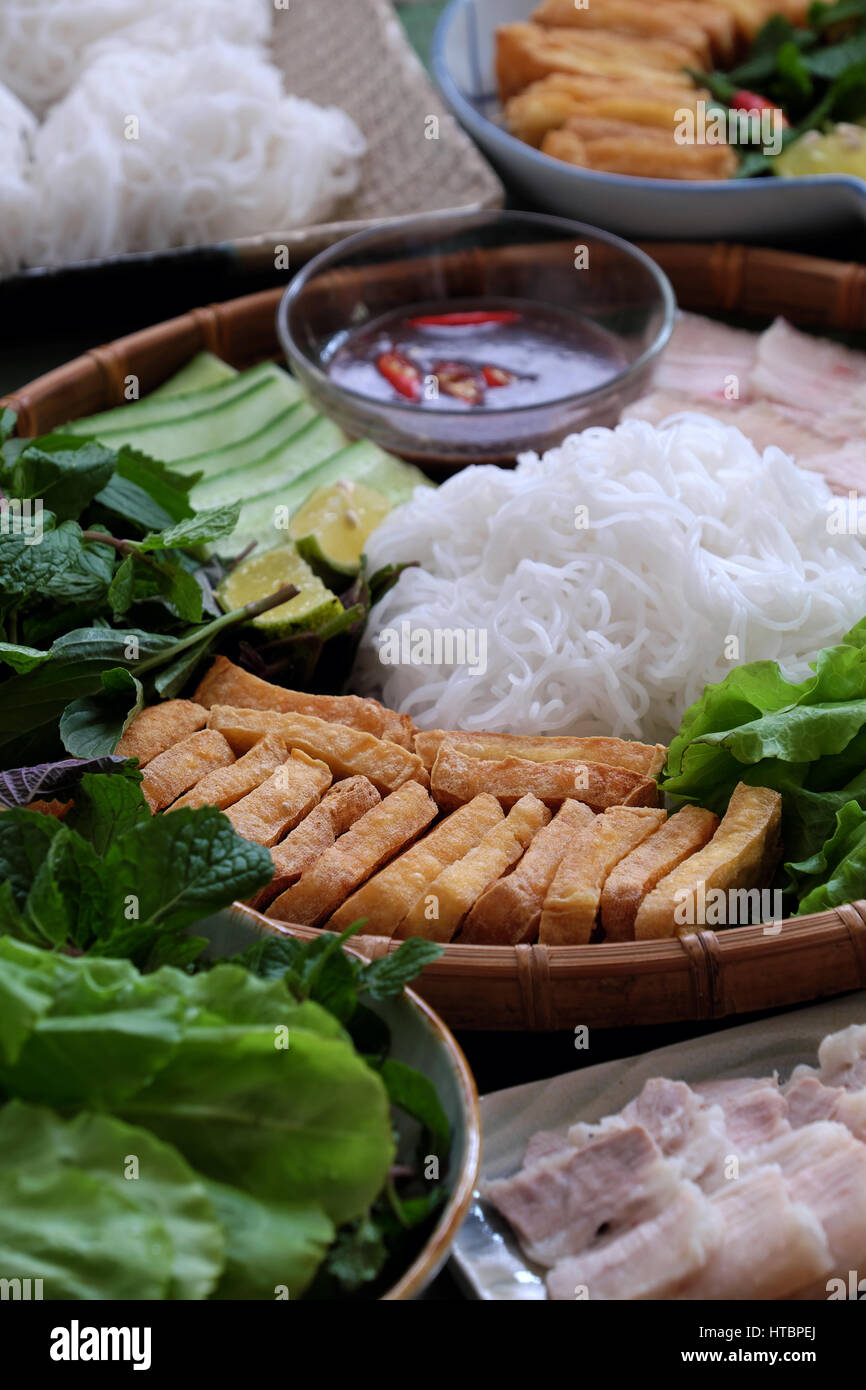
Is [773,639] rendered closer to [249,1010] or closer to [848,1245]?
[848,1245]

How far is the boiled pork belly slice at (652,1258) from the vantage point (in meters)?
2.14

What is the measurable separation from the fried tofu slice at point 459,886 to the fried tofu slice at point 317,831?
281 millimetres

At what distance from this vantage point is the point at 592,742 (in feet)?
10.6

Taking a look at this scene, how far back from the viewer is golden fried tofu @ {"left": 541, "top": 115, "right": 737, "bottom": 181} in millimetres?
5371

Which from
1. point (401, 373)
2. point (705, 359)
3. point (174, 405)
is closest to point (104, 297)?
point (174, 405)

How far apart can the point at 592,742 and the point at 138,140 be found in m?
3.66

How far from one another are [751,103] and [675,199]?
92cm

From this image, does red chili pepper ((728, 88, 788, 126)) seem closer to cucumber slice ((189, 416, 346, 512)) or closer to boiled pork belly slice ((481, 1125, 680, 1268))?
cucumber slice ((189, 416, 346, 512))

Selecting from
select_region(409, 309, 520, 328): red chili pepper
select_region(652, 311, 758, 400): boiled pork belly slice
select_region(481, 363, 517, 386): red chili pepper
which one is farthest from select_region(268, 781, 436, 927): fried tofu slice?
select_region(409, 309, 520, 328): red chili pepper

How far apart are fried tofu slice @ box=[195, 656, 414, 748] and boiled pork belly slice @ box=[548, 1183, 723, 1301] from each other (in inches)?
54.9

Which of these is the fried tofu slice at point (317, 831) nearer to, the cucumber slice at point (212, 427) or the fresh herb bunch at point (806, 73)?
the cucumber slice at point (212, 427)

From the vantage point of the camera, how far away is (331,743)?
320cm

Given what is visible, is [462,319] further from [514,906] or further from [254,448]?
[514,906]
